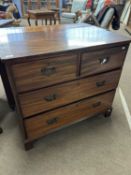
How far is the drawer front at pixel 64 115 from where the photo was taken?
3.55 ft

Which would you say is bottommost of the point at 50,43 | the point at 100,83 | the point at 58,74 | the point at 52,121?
the point at 52,121

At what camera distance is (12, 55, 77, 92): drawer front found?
2.59 ft

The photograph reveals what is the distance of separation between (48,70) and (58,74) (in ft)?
0.25

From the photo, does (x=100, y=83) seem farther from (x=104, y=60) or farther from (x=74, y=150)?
(x=74, y=150)

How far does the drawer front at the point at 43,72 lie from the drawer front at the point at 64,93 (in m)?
0.06

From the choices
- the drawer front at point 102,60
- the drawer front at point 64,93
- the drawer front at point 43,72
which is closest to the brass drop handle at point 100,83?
the drawer front at point 64,93

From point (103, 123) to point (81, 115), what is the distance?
32cm

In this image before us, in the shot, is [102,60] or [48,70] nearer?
[48,70]

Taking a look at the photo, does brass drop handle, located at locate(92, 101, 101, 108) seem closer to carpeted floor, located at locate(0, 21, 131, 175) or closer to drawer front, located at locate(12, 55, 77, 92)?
carpeted floor, located at locate(0, 21, 131, 175)

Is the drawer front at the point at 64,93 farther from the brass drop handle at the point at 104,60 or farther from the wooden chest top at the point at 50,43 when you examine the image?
the wooden chest top at the point at 50,43

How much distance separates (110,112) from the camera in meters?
1.51

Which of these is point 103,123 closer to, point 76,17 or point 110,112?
point 110,112

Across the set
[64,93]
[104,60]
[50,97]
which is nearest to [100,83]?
[104,60]

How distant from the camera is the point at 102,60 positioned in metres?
1.02
